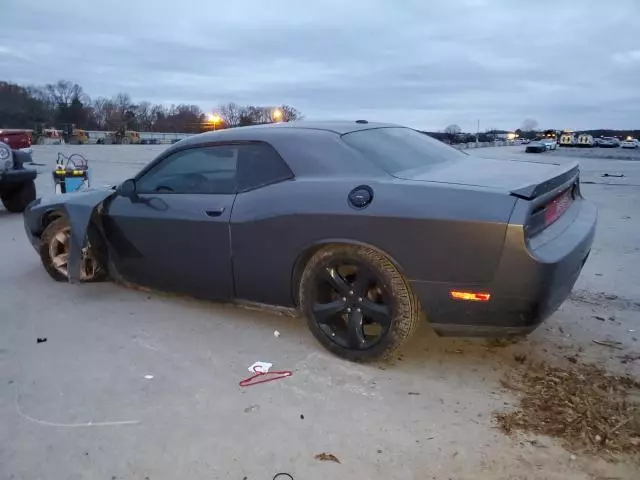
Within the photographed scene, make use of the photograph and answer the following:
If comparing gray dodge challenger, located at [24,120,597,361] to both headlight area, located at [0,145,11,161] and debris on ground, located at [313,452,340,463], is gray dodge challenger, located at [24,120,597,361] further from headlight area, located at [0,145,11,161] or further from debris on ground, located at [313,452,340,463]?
headlight area, located at [0,145,11,161]

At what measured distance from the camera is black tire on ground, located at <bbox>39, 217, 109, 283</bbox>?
441 centimetres

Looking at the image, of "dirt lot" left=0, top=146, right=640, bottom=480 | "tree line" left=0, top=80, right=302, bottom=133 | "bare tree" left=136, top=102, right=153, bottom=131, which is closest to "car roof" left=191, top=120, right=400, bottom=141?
"dirt lot" left=0, top=146, right=640, bottom=480

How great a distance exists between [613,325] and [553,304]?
124cm

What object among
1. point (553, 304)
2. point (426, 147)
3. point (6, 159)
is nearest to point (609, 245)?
point (426, 147)

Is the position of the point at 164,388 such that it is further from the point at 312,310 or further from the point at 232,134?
the point at 232,134

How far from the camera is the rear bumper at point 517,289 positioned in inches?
107

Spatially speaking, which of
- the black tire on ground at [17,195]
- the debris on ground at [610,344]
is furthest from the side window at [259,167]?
the black tire on ground at [17,195]

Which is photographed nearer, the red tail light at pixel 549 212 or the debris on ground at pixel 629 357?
the red tail light at pixel 549 212

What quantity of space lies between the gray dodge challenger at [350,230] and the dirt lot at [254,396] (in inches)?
11.4

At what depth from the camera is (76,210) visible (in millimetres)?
4324

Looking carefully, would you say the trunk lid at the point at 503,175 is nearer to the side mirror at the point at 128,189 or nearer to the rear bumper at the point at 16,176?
the side mirror at the point at 128,189

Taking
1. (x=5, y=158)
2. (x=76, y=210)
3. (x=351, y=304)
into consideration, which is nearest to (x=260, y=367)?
(x=351, y=304)

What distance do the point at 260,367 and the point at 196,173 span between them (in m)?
1.56

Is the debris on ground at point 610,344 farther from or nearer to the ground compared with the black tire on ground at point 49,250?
nearer to the ground
